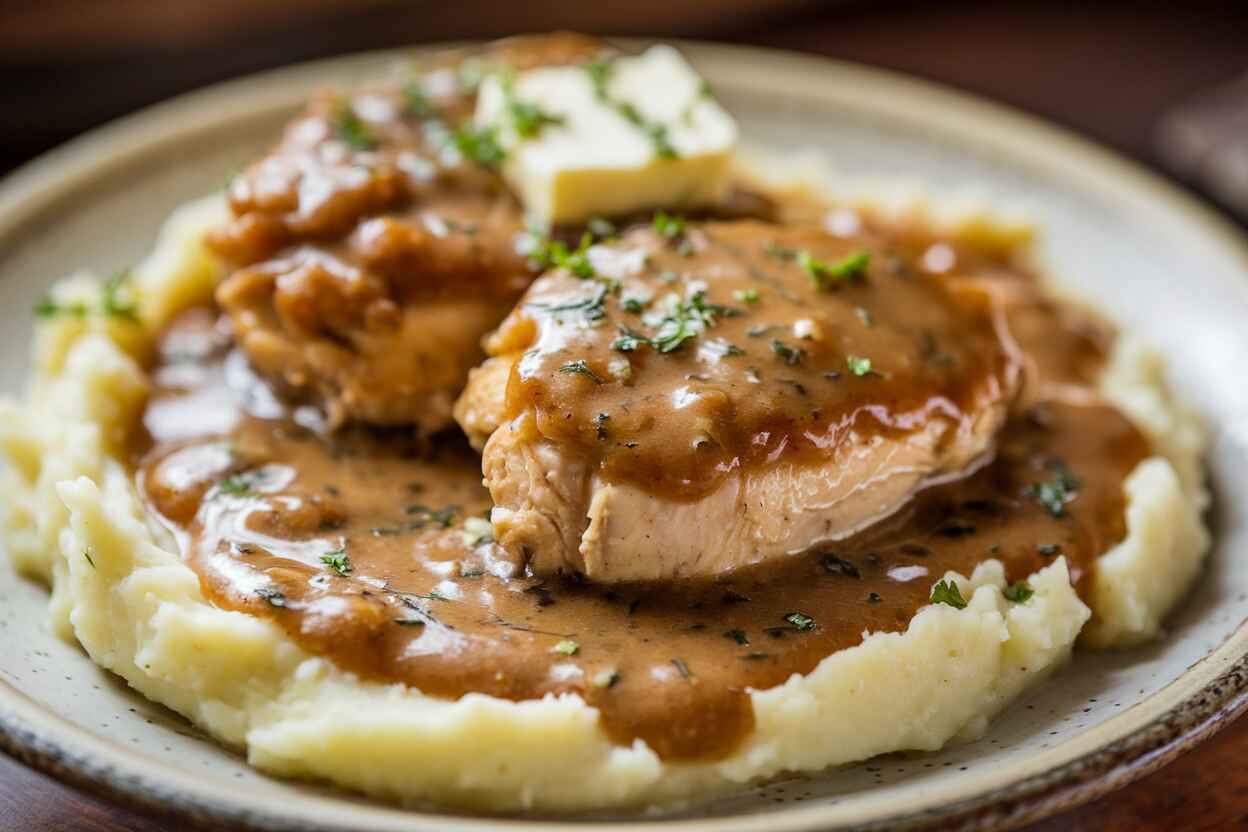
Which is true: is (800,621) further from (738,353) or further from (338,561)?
(338,561)

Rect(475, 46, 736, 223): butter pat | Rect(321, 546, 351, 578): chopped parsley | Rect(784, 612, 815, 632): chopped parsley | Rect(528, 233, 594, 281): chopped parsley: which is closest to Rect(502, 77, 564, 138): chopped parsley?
Rect(475, 46, 736, 223): butter pat

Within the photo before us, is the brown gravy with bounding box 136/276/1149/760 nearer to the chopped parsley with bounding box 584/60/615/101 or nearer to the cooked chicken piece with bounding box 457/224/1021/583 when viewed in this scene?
the cooked chicken piece with bounding box 457/224/1021/583

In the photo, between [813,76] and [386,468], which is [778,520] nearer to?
[386,468]

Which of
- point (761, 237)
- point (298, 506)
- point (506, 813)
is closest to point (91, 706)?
point (298, 506)

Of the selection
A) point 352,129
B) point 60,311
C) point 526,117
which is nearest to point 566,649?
point 526,117

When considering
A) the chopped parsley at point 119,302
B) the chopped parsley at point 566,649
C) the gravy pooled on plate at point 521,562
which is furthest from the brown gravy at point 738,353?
the chopped parsley at point 119,302
